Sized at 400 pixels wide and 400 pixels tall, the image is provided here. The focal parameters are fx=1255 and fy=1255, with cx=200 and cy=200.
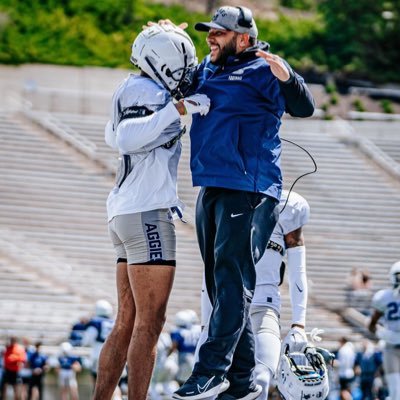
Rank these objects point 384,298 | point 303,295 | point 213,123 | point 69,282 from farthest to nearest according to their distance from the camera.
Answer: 1. point 69,282
2. point 384,298
3. point 303,295
4. point 213,123

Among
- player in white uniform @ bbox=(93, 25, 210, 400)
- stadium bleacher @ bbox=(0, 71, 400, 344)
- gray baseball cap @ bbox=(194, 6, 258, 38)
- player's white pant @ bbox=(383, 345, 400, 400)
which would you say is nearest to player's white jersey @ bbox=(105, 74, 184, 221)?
player in white uniform @ bbox=(93, 25, 210, 400)

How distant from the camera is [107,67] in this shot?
127ft

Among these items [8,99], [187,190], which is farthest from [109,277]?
[8,99]

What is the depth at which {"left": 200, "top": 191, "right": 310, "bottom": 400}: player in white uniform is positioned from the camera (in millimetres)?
6910

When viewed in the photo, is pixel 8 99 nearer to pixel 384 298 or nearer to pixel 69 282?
pixel 69 282

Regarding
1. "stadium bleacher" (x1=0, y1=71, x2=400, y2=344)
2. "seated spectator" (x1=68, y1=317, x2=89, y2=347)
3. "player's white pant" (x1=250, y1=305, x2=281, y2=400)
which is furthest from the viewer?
"stadium bleacher" (x1=0, y1=71, x2=400, y2=344)

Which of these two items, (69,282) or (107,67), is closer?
(69,282)

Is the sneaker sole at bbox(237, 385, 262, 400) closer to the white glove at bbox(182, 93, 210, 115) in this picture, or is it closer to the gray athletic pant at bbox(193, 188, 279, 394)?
the gray athletic pant at bbox(193, 188, 279, 394)

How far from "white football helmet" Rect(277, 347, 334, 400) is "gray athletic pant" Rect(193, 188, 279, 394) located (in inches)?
10.3

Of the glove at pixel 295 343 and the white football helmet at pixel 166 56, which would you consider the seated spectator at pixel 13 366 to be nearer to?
the glove at pixel 295 343

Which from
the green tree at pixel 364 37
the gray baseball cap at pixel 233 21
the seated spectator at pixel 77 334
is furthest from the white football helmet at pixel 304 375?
the green tree at pixel 364 37

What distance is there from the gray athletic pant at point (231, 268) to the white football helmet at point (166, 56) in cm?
60

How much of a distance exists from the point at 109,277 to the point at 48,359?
5.52m

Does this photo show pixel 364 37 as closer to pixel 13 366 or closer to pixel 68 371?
pixel 68 371
